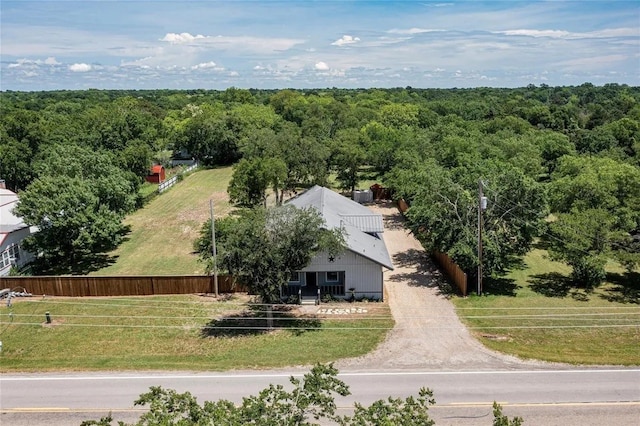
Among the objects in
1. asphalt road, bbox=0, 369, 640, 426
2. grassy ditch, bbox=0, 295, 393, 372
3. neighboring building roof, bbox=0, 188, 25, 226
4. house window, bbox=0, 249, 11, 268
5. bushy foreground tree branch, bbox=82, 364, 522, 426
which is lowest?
asphalt road, bbox=0, 369, 640, 426

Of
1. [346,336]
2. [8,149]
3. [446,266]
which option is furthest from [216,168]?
[346,336]

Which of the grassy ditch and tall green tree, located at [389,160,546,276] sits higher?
tall green tree, located at [389,160,546,276]

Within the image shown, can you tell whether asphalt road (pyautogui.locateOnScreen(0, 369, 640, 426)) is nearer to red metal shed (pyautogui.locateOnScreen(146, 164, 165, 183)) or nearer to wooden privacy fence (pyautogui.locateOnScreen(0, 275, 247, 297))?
wooden privacy fence (pyautogui.locateOnScreen(0, 275, 247, 297))

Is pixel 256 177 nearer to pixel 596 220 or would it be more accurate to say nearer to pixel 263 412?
pixel 596 220

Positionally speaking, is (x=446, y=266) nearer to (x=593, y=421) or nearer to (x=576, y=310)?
(x=576, y=310)

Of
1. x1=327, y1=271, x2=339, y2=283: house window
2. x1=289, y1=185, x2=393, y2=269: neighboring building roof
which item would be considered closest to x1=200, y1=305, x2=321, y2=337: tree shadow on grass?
x1=327, y1=271, x2=339, y2=283: house window

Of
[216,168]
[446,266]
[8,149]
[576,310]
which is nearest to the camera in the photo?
[576,310]
